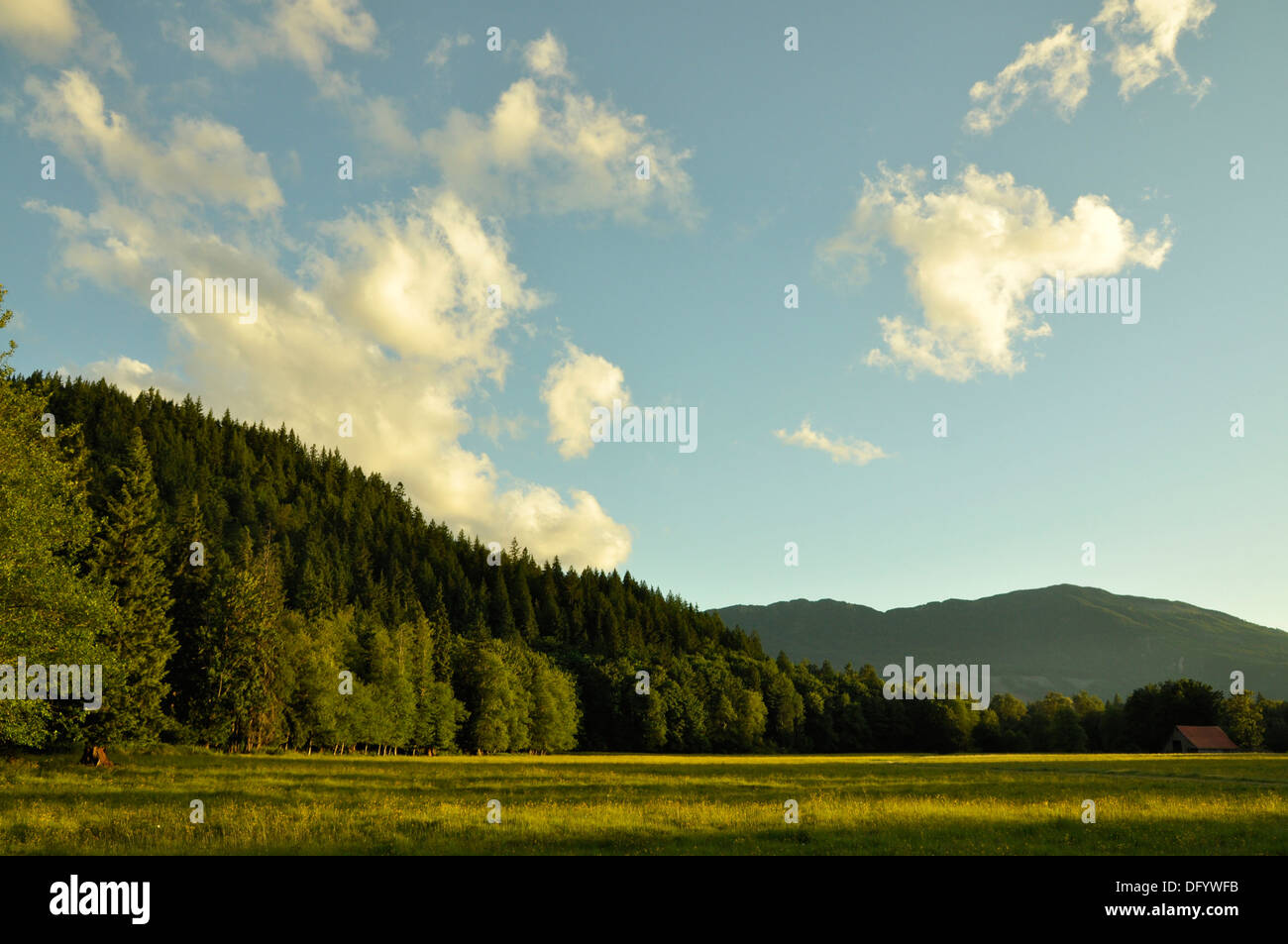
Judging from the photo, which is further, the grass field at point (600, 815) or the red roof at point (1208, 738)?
the red roof at point (1208, 738)

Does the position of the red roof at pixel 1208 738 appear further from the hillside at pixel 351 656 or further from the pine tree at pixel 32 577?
the pine tree at pixel 32 577

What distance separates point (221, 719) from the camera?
6519 centimetres

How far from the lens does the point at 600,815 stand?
26.6m

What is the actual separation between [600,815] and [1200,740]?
141m

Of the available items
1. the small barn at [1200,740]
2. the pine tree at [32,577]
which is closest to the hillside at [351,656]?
the pine tree at [32,577]

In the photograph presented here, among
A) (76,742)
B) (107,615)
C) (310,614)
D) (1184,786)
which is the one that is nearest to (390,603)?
(310,614)

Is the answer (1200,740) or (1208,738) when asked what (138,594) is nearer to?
(1200,740)

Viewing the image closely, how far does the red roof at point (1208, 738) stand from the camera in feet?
417

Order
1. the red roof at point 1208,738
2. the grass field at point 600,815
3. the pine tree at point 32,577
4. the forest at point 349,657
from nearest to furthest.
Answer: the grass field at point 600,815, the pine tree at point 32,577, the forest at point 349,657, the red roof at point 1208,738
